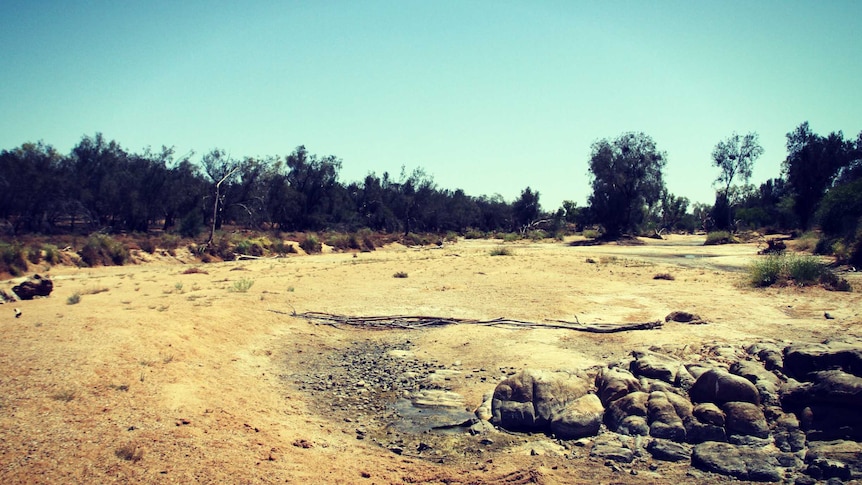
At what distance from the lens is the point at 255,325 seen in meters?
11.6

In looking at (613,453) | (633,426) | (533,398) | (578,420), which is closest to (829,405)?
(633,426)

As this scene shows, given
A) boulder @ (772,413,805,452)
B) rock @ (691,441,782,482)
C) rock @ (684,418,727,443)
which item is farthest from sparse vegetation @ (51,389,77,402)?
boulder @ (772,413,805,452)

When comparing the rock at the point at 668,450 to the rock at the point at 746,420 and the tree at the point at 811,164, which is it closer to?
the rock at the point at 746,420

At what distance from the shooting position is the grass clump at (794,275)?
15.0m

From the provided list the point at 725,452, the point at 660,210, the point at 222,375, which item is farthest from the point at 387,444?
the point at 660,210

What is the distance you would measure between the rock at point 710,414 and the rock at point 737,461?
0.33 m

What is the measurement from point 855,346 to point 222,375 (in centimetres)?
969

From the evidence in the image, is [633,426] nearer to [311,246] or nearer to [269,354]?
[269,354]

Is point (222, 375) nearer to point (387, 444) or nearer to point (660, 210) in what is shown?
point (387, 444)

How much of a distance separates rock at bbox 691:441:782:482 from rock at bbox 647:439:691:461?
93mm

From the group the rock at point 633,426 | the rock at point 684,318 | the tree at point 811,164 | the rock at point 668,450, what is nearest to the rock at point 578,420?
the rock at point 633,426

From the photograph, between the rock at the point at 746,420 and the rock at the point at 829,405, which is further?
the rock at the point at 746,420

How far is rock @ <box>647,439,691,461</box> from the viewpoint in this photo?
5820 mm

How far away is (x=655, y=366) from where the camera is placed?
769 centimetres
